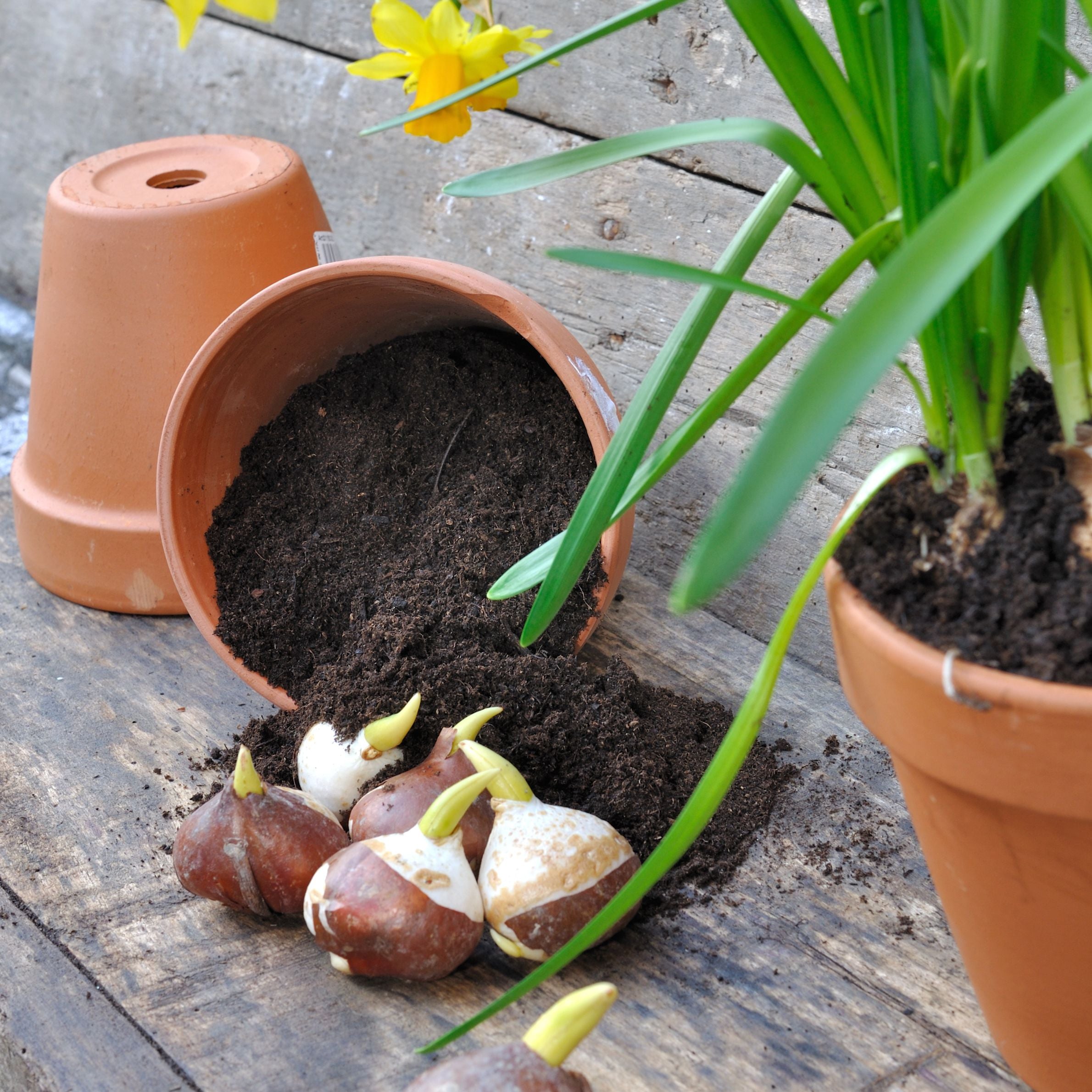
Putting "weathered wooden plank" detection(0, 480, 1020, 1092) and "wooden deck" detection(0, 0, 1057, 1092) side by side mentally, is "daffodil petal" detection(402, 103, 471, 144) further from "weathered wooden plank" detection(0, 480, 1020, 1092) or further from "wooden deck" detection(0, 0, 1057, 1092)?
"weathered wooden plank" detection(0, 480, 1020, 1092)

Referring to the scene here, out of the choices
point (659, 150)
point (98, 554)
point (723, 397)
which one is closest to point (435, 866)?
point (723, 397)

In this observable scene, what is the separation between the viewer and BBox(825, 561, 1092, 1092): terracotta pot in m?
0.54

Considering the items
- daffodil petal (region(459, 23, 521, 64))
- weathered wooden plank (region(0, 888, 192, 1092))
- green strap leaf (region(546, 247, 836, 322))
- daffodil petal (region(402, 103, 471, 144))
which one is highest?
daffodil petal (region(459, 23, 521, 64))

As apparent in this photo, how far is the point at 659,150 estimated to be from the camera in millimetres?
626

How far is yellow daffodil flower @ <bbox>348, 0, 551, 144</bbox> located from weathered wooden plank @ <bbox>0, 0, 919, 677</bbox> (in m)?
0.36

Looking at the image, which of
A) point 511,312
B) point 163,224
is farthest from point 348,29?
point 511,312

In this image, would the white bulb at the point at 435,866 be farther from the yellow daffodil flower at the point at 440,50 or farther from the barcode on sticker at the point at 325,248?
the barcode on sticker at the point at 325,248

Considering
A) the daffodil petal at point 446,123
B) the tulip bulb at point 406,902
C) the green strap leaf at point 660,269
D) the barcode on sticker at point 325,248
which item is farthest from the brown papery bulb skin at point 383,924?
the barcode on sticker at point 325,248

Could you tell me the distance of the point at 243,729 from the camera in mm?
1091

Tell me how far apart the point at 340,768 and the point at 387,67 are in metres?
0.57

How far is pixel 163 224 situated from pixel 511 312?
42 cm

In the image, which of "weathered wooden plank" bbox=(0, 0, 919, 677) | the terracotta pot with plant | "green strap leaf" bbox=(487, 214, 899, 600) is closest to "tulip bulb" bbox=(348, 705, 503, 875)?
"green strap leaf" bbox=(487, 214, 899, 600)

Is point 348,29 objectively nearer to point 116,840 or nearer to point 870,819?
point 116,840

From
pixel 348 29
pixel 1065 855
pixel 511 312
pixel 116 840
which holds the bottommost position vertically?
pixel 116 840
